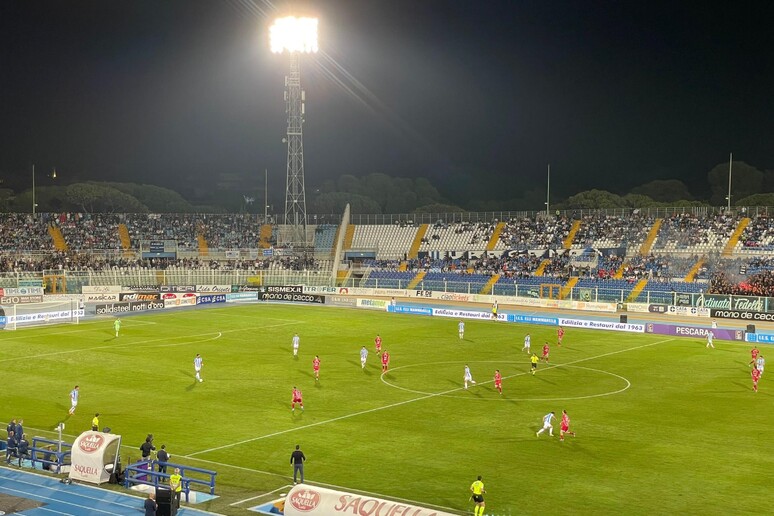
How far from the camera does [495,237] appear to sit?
9206 cm

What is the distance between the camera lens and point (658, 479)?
80.3 ft

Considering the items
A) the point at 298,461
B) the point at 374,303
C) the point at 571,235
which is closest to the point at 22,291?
the point at 374,303

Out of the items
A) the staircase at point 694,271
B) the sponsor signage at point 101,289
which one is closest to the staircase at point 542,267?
the staircase at point 694,271

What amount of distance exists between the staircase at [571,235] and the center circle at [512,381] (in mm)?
41943

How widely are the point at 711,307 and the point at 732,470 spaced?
41611 millimetres

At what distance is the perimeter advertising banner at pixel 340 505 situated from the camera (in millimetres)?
18734

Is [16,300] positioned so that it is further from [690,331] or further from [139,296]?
[690,331]

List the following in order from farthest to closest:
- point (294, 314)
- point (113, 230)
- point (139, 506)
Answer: point (113, 230)
point (294, 314)
point (139, 506)

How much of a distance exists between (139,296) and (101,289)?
9497mm

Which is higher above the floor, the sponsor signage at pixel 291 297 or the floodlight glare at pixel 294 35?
the floodlight glare at pixel 294 35

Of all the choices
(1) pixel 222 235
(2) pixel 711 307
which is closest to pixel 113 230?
(1) pixel 222 235

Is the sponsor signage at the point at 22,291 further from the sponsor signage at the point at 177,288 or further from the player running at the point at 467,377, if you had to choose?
the player running at the point at 467,377

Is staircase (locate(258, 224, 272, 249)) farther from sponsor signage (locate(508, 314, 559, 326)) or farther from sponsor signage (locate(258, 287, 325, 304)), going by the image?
sponsor signage (locate(508, 314, 559, 326))

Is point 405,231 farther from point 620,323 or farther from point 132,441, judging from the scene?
point 132,441
